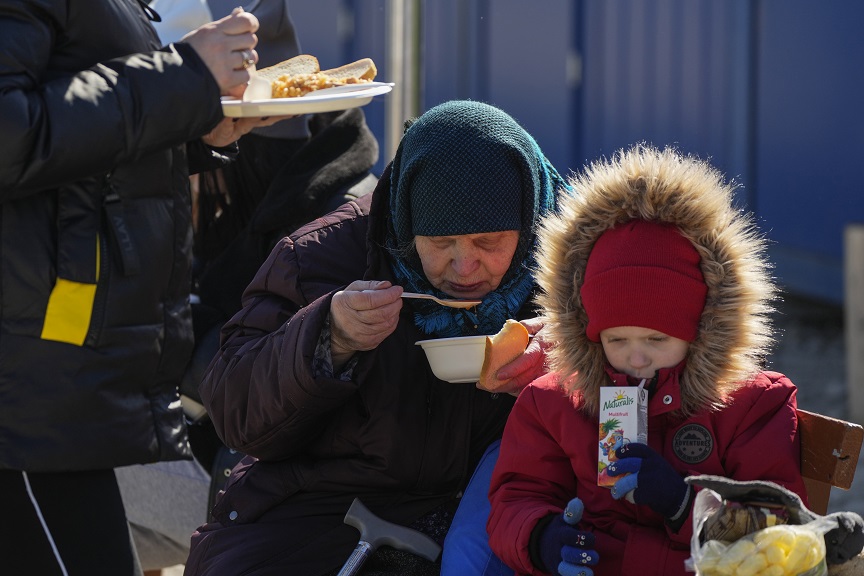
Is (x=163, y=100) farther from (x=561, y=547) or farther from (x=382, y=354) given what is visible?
(x=561, y=547)

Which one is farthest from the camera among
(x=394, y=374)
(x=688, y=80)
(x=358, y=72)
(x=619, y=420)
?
(x=688, y=80)

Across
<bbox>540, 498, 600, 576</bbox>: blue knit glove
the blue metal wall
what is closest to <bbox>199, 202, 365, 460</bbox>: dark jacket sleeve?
<bbox>540, 498, 600, 576</bbox>: blue knit glove

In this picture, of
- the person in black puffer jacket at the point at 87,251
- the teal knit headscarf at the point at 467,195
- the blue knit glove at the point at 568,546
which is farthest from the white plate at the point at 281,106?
the blue knit glove at the point at 568,546

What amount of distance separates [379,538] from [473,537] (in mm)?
199

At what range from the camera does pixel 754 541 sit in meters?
1.62

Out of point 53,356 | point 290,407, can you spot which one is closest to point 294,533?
Answer: point 290,407

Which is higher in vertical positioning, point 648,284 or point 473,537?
point 648,284

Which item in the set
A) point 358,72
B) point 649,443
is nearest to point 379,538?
point 649,443

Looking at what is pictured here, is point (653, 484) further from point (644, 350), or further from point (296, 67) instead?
point (296, 67)

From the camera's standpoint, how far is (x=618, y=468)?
1868mm

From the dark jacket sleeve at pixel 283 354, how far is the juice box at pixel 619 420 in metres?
0.52

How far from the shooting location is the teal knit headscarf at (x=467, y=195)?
231cm

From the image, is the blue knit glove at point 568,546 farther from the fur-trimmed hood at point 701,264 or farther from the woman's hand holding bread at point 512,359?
the woman's hand holding bread at point 512,359

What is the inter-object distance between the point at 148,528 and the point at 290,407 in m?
1.21
